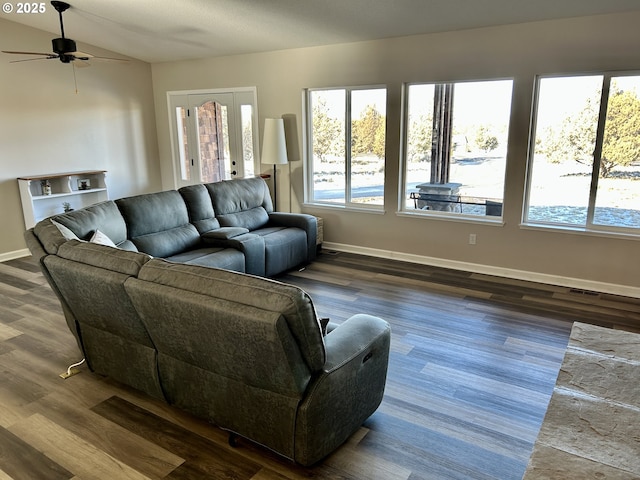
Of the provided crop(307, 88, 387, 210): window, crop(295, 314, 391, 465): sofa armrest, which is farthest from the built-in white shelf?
crop(295, 314, 391, 465): sofa armrest

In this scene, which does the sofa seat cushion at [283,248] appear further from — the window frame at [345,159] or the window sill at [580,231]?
the window sill at [580,231]

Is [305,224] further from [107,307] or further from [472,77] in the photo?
[107,307]

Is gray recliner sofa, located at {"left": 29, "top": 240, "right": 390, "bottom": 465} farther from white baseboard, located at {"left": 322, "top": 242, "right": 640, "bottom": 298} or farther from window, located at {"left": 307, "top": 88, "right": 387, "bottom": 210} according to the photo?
window, located at {"left": 307, "top": 88, "right": 387, "bottom": 210}

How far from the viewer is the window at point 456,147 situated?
15.5 feet

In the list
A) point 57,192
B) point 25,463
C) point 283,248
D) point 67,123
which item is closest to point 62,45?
point 67,123

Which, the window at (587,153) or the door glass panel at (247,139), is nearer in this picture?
the window at (587,153)

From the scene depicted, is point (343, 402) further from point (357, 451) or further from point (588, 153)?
point (588, 153)

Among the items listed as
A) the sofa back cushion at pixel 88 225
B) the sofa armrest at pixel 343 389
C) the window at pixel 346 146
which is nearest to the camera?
the sofa armrest at pixel 343 389

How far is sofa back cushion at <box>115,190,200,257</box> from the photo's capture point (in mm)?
4012

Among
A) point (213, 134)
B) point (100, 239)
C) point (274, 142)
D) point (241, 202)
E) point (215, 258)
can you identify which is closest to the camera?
point (100, 239)

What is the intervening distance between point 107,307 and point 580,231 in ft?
13.6

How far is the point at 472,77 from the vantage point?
463cm

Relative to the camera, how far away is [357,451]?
2246 millimetres

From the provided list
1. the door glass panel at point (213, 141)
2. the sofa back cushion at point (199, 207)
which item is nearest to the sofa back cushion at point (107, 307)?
the sofa back cushion at point (199, 207)
